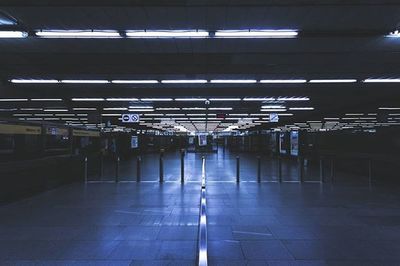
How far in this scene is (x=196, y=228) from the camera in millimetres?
7141

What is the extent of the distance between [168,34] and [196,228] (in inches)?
187

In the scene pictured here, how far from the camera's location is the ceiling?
312 inches

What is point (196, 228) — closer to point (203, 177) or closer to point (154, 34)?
point (154, 34)

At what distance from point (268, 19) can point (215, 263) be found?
547cm

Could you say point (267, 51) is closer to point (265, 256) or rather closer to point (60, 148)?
point (265, 256)

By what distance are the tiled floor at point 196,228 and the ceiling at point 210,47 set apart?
4149 mm

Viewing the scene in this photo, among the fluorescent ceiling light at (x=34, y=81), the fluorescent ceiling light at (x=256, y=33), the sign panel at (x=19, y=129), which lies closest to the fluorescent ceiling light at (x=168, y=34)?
the fluorescent ceiling light at (x=256, y=33)

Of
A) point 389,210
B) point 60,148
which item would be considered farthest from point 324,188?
point 60,148

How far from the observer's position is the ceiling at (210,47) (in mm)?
7922

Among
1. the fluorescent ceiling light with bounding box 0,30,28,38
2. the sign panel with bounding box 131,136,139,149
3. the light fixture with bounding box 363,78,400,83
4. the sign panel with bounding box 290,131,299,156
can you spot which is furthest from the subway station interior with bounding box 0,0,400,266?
the sign panel with bounding box 131,136,139,149

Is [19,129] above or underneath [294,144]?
above

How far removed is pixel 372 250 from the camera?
573 centimetres

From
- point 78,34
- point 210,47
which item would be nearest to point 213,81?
point 210,47

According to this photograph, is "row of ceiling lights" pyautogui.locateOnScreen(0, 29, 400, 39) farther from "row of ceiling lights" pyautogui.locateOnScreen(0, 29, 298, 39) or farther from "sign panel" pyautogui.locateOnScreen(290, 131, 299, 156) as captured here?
"sign panel" pyautogui.locateOnScreen(290, 131, 299, 156)
